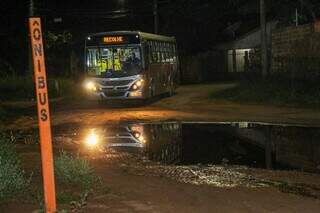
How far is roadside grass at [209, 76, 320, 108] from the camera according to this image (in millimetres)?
23675

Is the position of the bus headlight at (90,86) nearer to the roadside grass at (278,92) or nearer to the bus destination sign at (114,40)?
the bus destination sign at (114,40)

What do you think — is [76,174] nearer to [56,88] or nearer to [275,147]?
[275,147]

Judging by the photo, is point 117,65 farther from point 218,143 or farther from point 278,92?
point 218,143

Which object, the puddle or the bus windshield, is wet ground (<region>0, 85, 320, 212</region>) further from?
the bus windshield

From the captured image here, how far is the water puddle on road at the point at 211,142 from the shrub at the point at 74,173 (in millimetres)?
3275

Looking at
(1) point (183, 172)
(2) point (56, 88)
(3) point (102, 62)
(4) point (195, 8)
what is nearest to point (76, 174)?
(1) point (183, 172)

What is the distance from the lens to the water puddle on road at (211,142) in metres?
12.5

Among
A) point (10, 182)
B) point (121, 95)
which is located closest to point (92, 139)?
point (10, 182)

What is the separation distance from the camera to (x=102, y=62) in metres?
25.7

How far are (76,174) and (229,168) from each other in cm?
340

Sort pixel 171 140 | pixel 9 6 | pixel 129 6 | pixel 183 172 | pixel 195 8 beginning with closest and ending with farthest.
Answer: pixel 183 172
pixel 171 140
pixel 9 6
pixel 195 8
pixel 129 6

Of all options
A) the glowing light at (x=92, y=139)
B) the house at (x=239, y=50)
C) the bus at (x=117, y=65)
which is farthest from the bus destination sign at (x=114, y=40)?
the house at (x=239, y=50)

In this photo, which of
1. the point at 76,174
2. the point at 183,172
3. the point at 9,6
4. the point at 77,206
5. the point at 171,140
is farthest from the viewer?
the point at 9,6

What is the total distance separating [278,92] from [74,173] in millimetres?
17515
